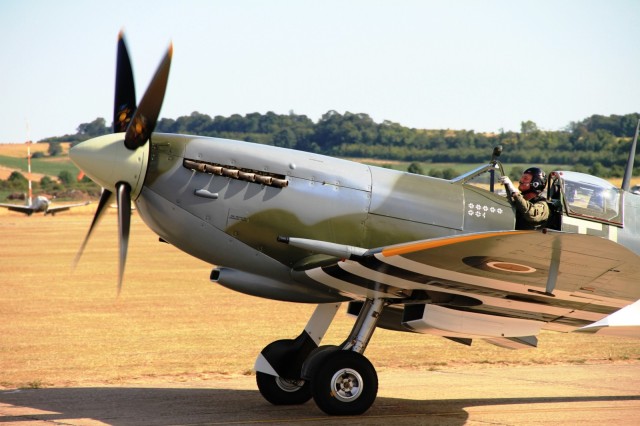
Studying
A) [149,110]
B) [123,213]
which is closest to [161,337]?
[123,213]

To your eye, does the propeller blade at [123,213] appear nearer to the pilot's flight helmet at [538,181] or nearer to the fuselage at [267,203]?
the fuselage at [267,203]

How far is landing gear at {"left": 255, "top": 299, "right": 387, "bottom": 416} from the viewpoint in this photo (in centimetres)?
808

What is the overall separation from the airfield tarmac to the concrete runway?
2 centimetres

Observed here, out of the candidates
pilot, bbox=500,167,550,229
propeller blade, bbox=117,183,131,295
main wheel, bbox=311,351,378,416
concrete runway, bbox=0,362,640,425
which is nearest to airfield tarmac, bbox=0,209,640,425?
concrete runway, bbox=0,362,640,425

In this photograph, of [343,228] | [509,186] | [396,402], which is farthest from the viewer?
[396,402]

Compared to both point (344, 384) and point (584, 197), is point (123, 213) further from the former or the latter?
point (584, 197)

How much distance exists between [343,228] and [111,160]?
7.09ft

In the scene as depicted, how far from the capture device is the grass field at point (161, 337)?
11.4 m

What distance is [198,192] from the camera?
814cm

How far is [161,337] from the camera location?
14.2 metres

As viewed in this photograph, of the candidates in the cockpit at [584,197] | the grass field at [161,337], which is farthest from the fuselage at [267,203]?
the grass field at [161,337]

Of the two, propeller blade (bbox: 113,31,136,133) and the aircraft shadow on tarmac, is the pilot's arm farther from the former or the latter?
propeller blade (bbox: 113,31,136,133)

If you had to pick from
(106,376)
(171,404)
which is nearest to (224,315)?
(106,376)

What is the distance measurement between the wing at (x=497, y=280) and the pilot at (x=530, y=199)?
68 centimetres
